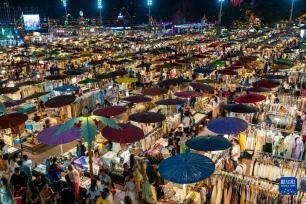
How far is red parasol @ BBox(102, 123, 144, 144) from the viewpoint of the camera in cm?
931

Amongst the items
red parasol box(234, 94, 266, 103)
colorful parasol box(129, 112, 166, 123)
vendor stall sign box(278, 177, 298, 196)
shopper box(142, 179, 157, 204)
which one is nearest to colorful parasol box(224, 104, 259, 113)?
red parasol box(234, 94, 266, 103)

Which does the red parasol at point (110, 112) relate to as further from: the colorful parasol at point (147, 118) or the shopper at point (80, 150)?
the shopper at point (80, 150)

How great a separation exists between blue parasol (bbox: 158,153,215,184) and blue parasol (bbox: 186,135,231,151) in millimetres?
978

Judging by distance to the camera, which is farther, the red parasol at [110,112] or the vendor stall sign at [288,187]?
the red parasol at [110,112]

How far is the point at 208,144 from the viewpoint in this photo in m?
8.70

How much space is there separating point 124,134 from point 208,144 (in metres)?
2.60

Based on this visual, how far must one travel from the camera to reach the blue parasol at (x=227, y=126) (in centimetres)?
987

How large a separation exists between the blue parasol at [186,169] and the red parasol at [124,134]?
2064 mm

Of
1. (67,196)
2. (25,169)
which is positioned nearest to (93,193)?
(67,196)

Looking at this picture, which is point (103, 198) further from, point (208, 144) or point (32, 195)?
point (208, 144)

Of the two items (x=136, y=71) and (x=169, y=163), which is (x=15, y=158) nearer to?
(x=169, y=163)

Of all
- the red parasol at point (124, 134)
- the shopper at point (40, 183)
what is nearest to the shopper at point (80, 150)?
the red parasol at point (124, 134)

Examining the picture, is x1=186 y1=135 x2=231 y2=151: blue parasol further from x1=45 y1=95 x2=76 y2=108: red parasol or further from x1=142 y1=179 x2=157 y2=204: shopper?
x1=45 y1=95 x2=76 y2=108: red parasol

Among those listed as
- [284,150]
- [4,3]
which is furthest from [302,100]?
[4,3]
